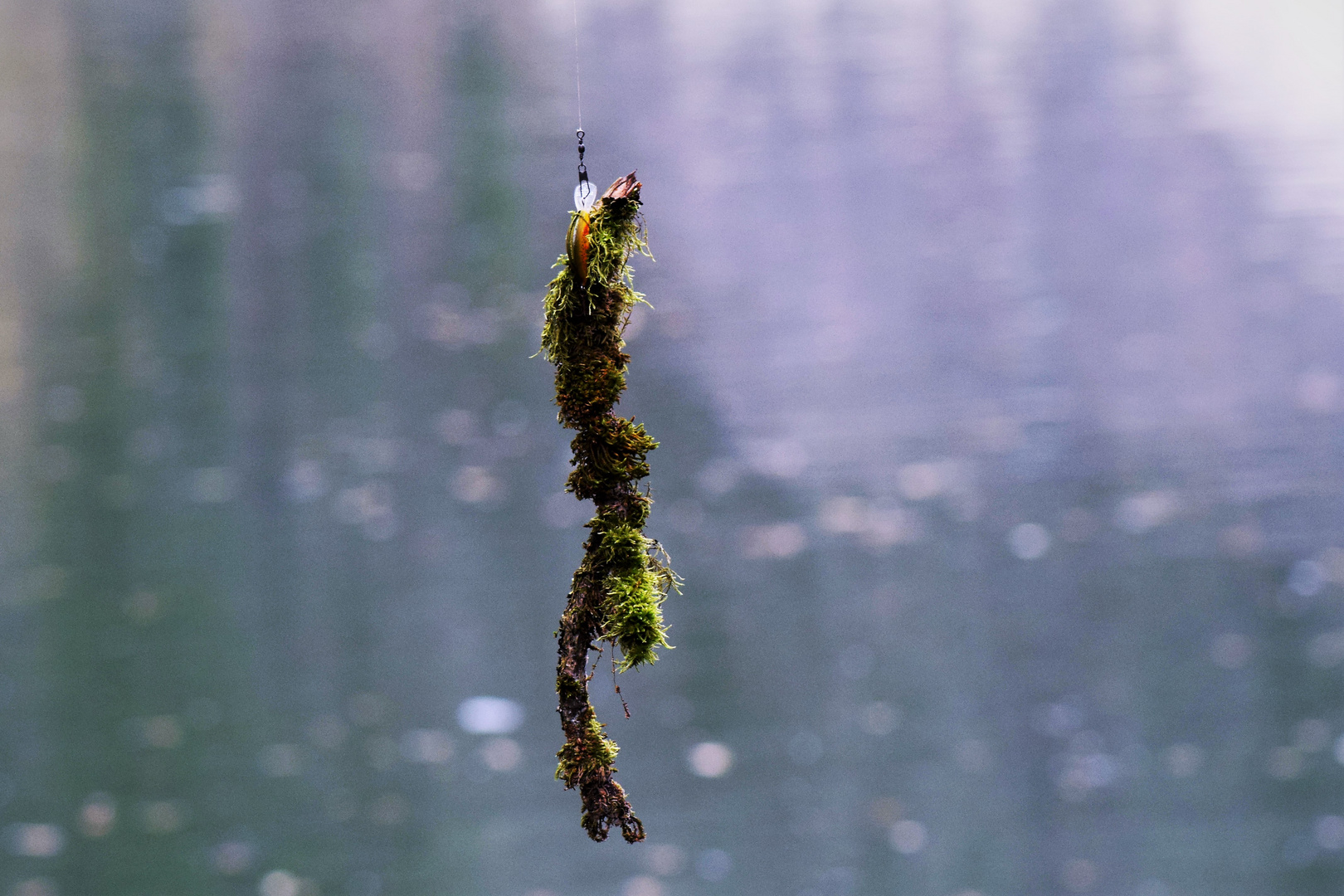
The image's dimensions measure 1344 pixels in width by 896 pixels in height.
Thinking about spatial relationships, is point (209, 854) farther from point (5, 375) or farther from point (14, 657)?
point (5, 375)

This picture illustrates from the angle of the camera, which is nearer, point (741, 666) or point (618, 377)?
point (618, 377)

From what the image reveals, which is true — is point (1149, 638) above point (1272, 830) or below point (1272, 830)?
above

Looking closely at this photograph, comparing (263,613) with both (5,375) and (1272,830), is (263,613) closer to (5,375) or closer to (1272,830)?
(5,375)

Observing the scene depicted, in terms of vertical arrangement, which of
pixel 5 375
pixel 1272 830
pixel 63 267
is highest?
pixel 63 267

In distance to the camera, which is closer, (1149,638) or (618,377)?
(618,377)

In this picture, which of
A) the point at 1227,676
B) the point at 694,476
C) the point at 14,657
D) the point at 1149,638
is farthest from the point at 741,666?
the point at 14,657

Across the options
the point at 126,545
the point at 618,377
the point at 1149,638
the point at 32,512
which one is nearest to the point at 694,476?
the point at 618,377
